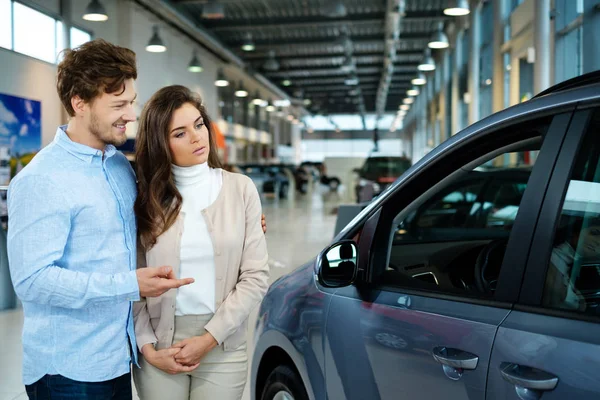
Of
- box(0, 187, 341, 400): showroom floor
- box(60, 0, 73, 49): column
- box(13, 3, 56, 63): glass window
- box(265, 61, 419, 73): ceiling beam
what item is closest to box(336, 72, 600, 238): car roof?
box(0, 187, 341, 400): showroom floor

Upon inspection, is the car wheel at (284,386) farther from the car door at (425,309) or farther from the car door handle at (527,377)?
the car door handle at (527,377)

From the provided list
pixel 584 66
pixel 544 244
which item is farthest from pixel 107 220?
pixel 584 66

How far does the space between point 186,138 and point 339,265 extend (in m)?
0.62

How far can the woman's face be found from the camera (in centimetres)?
215

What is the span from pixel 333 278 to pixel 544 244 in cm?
76

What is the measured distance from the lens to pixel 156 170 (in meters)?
2.12

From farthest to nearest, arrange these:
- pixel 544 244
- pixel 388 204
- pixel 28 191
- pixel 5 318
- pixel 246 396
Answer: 1. pixel 5 318
2. pixel 246 396
3. pixel 388 204
4. pixel 28 191
5. pixel 544 244

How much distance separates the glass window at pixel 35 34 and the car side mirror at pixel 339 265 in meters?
12.8

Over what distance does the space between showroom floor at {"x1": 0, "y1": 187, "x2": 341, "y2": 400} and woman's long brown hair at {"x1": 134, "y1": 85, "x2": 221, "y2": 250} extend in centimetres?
215

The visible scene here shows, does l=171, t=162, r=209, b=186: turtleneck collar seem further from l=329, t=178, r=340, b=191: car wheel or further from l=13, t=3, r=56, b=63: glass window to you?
l=329, t=178, r=340, b=191: car wheel

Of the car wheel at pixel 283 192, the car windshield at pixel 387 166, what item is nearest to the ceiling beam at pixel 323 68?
the car wheel at pixel 283 192

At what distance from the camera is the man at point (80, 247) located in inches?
69.4

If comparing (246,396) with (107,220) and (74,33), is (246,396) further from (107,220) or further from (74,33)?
(74,33)

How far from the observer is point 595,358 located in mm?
1248
